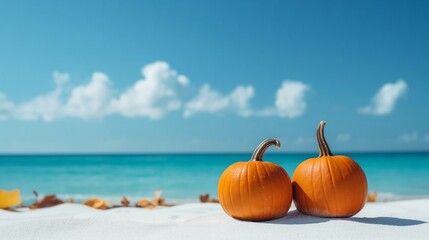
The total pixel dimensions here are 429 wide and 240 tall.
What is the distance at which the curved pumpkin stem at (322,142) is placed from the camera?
287 centimetres

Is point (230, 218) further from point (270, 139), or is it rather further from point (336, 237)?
point (336, 237)

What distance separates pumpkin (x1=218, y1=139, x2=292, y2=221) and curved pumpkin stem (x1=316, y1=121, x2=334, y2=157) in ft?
1.00

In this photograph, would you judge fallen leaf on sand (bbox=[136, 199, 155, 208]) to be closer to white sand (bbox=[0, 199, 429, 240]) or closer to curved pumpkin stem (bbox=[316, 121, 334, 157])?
white sand (bbox=[0, 199, 429, 240])

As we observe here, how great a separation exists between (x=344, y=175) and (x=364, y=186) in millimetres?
213

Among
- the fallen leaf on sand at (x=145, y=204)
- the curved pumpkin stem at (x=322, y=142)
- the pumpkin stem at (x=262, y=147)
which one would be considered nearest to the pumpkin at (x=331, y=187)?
the curved pumpkin stem at (x=322, y=142)

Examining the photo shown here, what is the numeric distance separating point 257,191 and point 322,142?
0.62 meters

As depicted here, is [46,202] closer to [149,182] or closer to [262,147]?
[262,147]

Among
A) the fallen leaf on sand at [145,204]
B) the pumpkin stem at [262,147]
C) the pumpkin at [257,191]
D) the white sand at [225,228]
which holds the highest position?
the pumpkin stem at [262,147]

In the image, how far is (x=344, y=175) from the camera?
8.86ft

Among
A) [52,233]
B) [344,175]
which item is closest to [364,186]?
[344,175]

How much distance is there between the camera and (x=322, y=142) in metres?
2.90

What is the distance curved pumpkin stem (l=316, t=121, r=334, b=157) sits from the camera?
2865mm

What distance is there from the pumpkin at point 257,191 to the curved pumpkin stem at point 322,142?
1.00 ft

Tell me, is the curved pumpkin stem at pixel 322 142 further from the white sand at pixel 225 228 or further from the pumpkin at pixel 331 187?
the white sand at pixel 225 228
